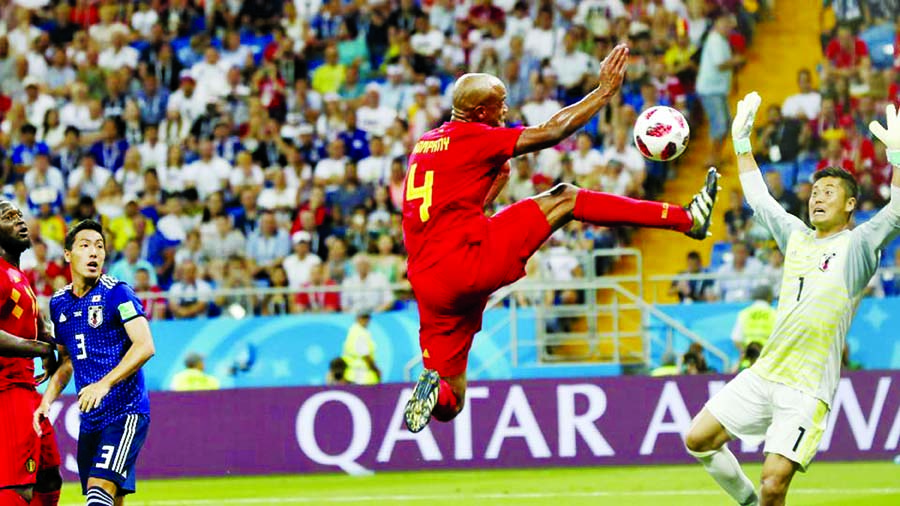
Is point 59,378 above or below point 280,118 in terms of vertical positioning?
below

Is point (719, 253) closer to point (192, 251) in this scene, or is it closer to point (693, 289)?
point (693, 289)

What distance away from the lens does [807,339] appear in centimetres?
889

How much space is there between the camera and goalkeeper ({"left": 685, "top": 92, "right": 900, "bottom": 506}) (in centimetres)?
872

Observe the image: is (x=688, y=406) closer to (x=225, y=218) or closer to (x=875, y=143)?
(x=875, y=143)

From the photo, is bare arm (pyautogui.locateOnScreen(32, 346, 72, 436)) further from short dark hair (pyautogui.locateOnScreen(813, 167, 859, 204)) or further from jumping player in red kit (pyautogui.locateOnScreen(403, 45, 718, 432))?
short dark hair (pyautogui.locateOnScreen(813, 167, 859, 204))

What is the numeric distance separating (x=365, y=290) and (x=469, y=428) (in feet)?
8.03

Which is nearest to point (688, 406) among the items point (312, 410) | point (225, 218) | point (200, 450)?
point (312, 410)

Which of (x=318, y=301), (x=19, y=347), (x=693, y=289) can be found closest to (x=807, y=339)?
(x=19, y=347)

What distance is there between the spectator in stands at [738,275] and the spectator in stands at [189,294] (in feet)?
19.3

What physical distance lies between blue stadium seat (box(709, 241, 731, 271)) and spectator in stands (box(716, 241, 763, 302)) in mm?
146

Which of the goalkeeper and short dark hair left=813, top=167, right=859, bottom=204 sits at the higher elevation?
short dark hair left=813, top=167, right=859, bottom=204

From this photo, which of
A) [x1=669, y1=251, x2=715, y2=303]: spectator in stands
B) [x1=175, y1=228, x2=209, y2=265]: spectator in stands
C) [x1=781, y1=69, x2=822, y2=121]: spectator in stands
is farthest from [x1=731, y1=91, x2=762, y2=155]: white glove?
[x1=175, y1=228, x2=209, y2=265]: spectator in stands

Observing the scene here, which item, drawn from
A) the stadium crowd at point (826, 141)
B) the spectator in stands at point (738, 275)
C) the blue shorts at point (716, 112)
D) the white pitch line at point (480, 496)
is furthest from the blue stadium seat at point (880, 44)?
the white pitch line at point (480, 496)

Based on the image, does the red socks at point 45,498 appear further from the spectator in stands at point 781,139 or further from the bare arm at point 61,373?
the spectator in stands at point 781,139
